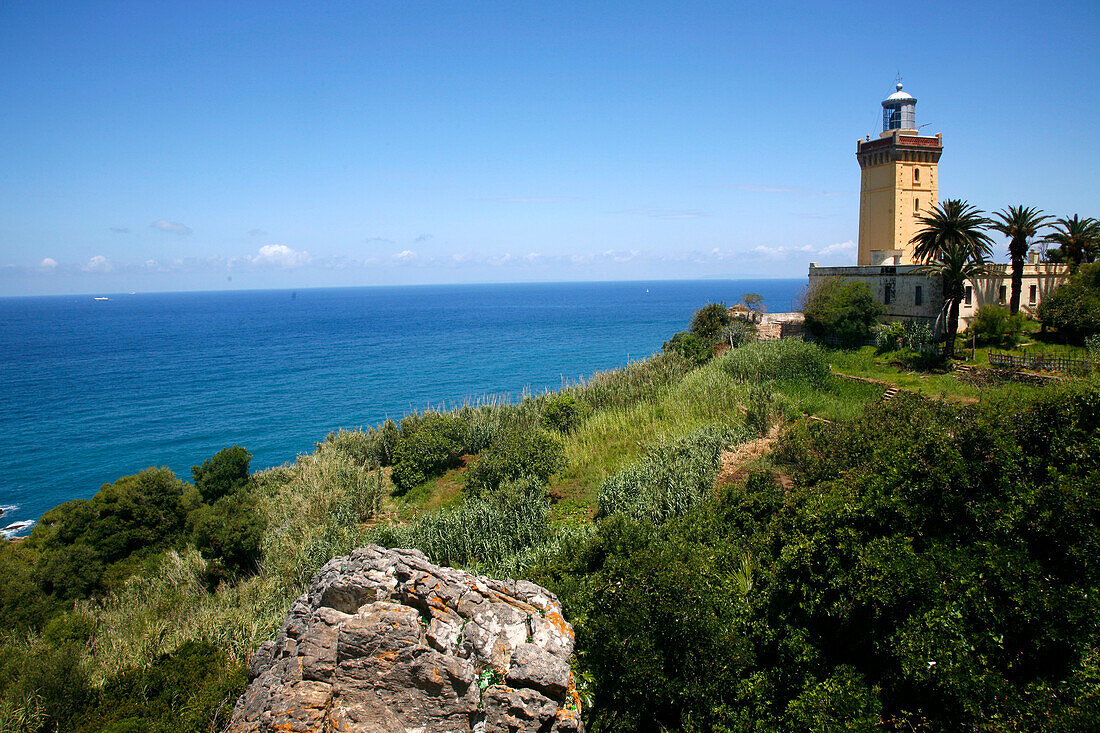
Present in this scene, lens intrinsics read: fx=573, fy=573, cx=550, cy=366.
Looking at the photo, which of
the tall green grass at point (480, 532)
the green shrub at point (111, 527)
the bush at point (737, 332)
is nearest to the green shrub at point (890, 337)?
the bush at point (737, 332)

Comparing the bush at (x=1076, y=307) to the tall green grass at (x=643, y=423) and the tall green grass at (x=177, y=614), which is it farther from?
the tall green grass at (x=177, y=614)

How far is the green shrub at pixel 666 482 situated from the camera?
1272 cm

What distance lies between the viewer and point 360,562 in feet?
24.2

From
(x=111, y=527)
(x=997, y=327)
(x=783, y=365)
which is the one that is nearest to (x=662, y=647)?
(x=111, y=527)

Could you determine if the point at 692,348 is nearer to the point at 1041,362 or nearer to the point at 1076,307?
the point at 1041,362

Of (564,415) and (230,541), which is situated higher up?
(564,415)

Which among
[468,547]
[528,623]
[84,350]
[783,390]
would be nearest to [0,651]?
[468,547]

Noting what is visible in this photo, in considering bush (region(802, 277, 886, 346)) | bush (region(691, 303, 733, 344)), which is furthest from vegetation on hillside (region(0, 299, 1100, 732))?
bush (region(691, 303, 733, 344))

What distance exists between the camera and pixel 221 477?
19000mm

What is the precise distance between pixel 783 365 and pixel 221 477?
21.8 meters

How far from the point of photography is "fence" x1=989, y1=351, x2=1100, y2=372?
1994 centimetres

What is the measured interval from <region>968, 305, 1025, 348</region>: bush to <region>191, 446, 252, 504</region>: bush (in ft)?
96.7

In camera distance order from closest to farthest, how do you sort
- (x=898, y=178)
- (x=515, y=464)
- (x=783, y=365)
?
(x=515, y=464) → (x=783, y=365) → (x=898, y=178)

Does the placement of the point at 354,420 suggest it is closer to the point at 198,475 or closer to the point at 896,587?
the point at 198,475
